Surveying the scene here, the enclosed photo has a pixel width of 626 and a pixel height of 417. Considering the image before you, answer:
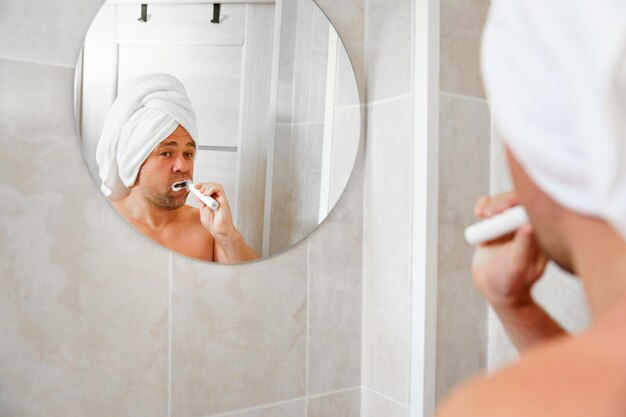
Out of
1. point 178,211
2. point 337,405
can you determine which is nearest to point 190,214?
Answer: point 178,211

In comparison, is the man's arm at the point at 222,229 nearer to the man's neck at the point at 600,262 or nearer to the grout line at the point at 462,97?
the grout line at the point at 462,97

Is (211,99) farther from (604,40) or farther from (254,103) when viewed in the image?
(604,40)

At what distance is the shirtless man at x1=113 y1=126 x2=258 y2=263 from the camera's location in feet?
3.49

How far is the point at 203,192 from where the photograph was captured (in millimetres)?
1127

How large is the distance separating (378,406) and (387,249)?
0.39 m

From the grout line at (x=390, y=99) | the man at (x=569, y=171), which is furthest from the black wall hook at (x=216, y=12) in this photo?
the man at (x=569, y=171)

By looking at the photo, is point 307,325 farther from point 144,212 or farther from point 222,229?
point 144,212

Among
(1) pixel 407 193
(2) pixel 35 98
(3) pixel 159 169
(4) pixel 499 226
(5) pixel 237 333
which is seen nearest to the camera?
(4) pixel 499 226

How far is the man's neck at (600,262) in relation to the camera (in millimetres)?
355

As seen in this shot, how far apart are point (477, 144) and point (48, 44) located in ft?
3.12

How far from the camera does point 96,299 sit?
1.02 m

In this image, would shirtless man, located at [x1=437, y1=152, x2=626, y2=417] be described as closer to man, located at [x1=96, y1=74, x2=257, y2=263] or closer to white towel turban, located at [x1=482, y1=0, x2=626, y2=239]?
white towel turban, located at [x1=482, y1=0, x2=626, y2=239]

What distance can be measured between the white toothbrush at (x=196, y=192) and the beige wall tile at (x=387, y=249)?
1.39ft

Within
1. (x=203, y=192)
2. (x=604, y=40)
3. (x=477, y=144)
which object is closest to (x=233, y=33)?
(x=203, y=192)
